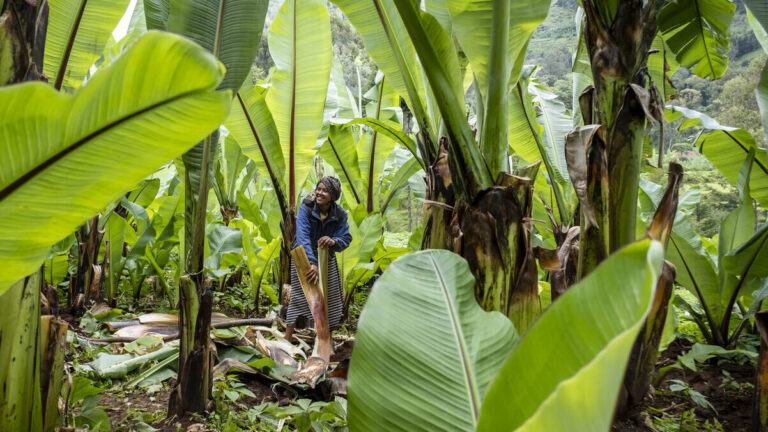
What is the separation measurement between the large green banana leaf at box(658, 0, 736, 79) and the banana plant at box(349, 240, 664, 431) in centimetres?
139

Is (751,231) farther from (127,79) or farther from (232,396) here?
(127,79)

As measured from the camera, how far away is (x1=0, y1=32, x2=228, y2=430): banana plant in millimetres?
395

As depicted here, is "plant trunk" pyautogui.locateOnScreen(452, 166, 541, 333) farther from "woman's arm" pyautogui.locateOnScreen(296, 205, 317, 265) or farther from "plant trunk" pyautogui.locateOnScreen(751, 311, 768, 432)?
"woman's arm" pyautogui.locateOnScreen(296, 205, 317, 265)

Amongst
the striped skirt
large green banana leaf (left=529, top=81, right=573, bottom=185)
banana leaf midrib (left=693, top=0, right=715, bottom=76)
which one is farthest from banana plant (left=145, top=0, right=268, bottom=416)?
large green banana leaf (left=529, top=81, right=573, bottom=185)

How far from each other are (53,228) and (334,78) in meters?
3.34

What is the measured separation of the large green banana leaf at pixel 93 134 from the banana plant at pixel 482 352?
36 cm

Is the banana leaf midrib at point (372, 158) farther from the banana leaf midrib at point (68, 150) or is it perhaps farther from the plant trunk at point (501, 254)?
the banana leaf midrib at point (68, 150)

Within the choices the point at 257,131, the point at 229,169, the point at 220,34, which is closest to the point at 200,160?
the point at 220,34

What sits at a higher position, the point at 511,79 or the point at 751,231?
the point at 511,79

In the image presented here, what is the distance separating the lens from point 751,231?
A: 1.95 metres

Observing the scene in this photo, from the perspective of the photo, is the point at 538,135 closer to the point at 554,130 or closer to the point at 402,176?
the point at 554,130

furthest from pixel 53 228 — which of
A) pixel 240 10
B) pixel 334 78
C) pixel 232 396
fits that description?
pixel 334 78

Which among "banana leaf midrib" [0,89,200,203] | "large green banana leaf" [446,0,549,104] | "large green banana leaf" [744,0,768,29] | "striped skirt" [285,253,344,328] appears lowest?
"striped skirt" [285,253,344,328]

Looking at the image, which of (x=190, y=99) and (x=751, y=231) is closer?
(x=190, y=99)
